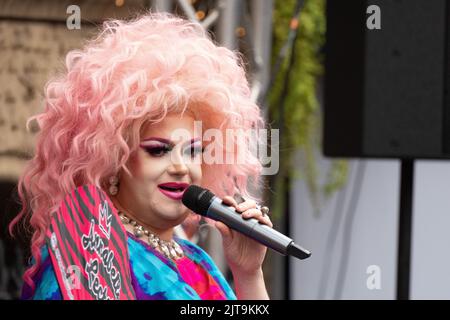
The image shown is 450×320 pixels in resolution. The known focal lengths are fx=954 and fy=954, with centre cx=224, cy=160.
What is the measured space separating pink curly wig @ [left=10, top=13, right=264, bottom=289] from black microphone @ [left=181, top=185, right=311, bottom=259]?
14cm

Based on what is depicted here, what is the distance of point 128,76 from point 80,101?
0.31 ft

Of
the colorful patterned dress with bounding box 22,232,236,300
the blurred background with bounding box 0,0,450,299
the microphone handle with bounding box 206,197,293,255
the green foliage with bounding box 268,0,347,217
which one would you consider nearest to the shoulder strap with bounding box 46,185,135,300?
the colorful patterned dress with bounding box 22,232,236,300

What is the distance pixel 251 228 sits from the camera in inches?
57.6

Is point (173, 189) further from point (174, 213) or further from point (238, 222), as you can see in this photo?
point (238, 222)

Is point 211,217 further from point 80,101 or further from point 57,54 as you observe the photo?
point 57,54

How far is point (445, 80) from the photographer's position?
8.77 feet

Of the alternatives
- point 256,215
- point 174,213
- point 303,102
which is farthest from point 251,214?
point 303,102

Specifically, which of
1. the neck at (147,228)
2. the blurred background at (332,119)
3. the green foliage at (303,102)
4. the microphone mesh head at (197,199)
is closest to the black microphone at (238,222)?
the microphone mesh head at (197,199)

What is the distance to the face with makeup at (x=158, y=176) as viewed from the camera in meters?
1.57

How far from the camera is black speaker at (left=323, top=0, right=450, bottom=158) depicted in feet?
8.72

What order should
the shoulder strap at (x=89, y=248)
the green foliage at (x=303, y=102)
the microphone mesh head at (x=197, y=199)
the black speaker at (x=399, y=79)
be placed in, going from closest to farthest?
the shoulder strap at (x=89, y=248) → the microphone mesh head at (x=197, y=199) → the black speaker at (x=399, y=79) → the green foliage at (x=303, y=102)

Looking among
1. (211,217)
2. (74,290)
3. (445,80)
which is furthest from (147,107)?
(445,80)

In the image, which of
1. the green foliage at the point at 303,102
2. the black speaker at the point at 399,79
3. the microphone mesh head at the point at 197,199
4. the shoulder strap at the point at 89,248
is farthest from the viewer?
the green foliage at the point at 303,102

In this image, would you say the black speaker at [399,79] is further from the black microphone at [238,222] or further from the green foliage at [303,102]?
the green foliage at [303,102]
